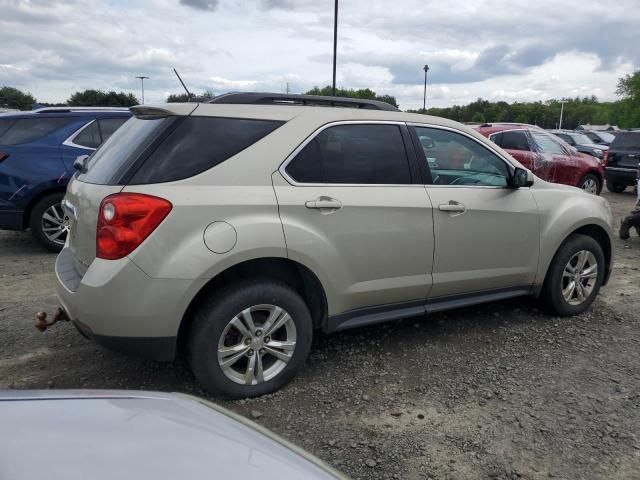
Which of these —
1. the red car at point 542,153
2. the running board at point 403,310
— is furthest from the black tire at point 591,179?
the running board at point 403,310

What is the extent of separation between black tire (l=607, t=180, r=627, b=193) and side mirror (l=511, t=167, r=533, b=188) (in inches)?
462

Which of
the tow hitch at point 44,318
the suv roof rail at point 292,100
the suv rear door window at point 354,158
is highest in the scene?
the suv roof rail at point 292,100

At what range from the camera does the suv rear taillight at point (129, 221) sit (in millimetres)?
2809

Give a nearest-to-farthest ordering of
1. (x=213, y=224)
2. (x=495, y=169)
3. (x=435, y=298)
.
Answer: (x=213, y=224) → (x=435, y=298) → (x=495, y=169)

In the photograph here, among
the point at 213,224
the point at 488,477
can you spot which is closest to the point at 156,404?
the point at 213,224

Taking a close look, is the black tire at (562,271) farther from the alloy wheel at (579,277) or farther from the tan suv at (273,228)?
the tan suv at (273,228)

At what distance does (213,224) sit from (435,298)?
1749 millimetres

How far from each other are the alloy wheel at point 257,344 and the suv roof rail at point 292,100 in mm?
1289

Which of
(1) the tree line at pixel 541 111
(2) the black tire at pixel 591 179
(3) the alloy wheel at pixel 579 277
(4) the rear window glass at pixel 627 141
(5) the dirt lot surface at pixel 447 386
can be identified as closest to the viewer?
(5) the dirt lot surface at pixel 447 386

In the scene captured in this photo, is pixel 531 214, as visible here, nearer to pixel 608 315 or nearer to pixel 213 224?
pixel 608 315

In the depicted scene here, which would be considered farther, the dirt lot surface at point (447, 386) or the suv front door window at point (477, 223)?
the suv front door window at point (477, 223)

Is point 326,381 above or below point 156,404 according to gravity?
below

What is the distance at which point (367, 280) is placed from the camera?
351cm

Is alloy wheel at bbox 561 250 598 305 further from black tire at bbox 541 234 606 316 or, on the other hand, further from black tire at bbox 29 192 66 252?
black tire at bbox 29 192 66 252
